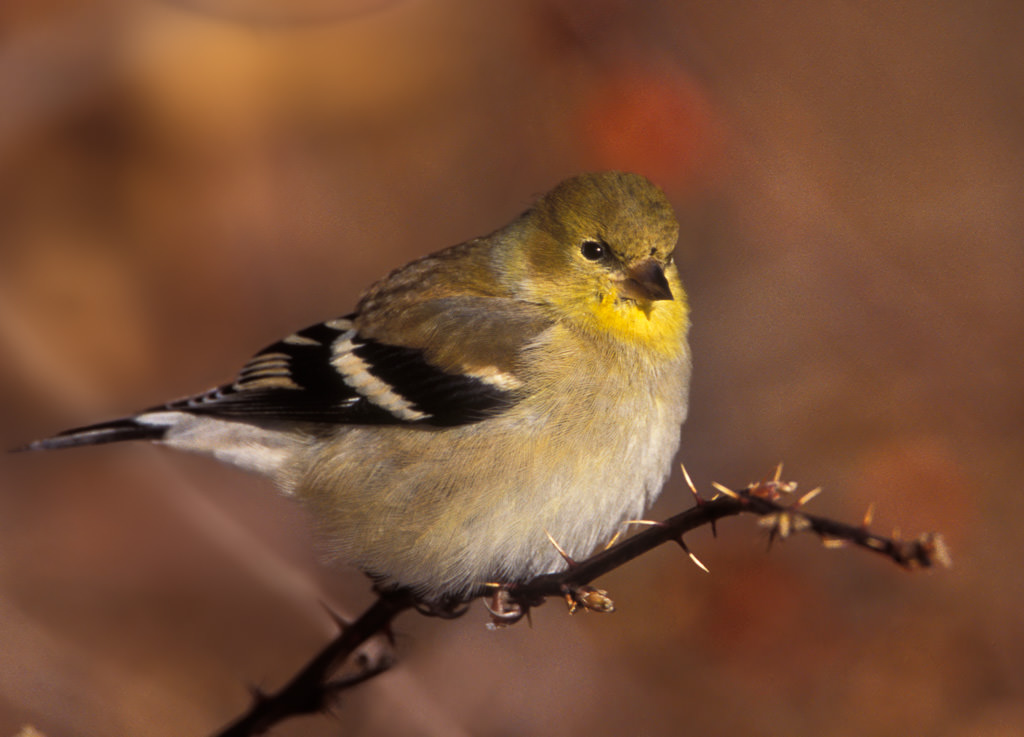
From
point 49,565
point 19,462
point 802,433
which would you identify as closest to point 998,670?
point 802,433

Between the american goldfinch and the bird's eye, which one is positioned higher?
the bird's eye

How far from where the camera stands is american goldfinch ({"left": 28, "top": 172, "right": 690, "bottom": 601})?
265 centimetres

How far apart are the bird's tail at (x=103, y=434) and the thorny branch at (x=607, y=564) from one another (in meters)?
1.06

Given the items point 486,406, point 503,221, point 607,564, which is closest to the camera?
point 607,564

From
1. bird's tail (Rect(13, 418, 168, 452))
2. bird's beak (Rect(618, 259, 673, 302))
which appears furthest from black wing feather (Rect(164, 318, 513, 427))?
bird's beak (Rect(618, 259, 673, 302))

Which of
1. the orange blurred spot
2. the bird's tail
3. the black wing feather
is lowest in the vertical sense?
the bird's tail

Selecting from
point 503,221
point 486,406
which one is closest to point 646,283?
point 486,406

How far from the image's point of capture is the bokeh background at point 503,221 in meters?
4.53

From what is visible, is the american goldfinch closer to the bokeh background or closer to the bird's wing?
the bird's wing

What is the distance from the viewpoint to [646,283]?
2.75 meters

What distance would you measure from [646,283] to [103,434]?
161 centimetres

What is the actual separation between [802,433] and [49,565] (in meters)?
4.00

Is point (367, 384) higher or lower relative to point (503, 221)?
lower

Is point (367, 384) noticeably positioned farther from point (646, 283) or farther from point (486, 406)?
point (646, 283)
